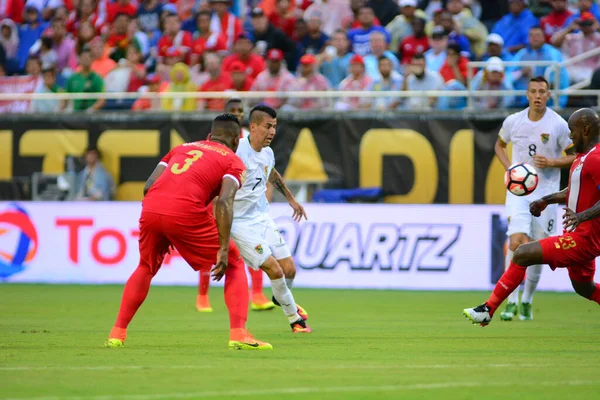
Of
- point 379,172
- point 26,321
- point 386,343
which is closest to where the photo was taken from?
point 386,343

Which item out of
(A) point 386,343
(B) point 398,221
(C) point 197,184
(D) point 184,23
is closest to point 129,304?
(C) point 197,184

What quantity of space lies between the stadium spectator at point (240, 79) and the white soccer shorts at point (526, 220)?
857 cm

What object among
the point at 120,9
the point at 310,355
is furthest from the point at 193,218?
the point at 120,9

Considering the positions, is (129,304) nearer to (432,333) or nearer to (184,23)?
(432,333)

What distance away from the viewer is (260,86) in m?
20.8

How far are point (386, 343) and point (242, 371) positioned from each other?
104 inches

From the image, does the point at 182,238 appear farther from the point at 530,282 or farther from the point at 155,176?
the point at 530,282

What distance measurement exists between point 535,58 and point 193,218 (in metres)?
12.0

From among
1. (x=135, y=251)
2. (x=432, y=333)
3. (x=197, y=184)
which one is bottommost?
(x=135, y=251)

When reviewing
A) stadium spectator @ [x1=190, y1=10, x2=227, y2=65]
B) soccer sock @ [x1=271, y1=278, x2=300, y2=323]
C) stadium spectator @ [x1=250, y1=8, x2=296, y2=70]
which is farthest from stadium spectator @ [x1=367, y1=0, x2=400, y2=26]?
soccer sock @ [x1=271, y1=278, x2=300, y2=323]

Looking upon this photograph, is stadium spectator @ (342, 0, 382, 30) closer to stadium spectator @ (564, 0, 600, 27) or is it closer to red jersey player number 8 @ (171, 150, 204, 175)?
stadium spectator @ (564, 0, 600, 27)

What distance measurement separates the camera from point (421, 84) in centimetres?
1997

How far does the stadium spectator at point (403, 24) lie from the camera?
72.5 feet

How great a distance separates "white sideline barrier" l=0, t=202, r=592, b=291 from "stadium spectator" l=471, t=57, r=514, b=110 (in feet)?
7.31
